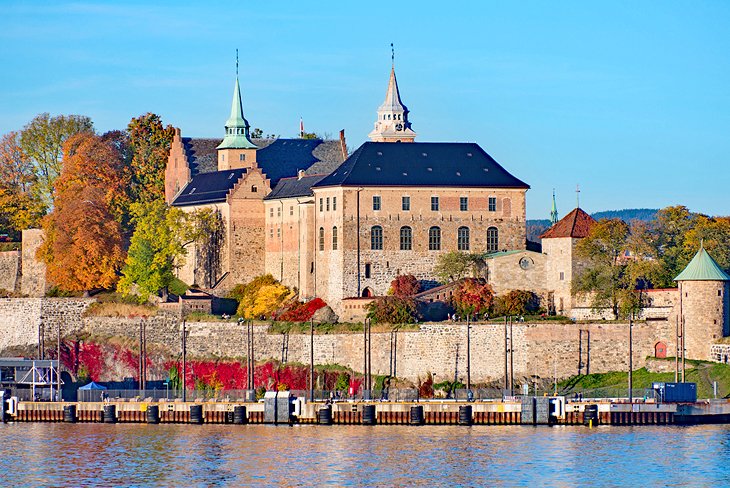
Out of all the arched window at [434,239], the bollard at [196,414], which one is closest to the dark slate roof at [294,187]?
the arched window at [434,239]

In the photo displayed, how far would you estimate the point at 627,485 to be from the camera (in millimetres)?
88375

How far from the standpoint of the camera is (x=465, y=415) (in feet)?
348

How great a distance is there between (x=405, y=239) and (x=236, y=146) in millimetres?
21946

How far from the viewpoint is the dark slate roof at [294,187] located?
13125cm

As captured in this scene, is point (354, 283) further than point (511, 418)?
Yes

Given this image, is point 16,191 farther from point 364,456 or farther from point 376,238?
point 364,456

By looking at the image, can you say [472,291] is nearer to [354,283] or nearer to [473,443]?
[354,283]

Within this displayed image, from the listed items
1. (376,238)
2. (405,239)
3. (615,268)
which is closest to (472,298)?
(405,239)

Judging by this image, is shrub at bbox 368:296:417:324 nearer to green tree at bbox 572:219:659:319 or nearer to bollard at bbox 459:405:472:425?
green tree at bbox 572:219:659:319

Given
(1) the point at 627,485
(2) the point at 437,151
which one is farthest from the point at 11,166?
(1) the point at 627,485

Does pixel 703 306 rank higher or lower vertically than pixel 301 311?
lower

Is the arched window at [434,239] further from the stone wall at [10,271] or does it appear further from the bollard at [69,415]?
the stone wall at [10,271]

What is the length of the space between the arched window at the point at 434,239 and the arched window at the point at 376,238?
103 inches

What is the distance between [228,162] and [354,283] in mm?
22259
